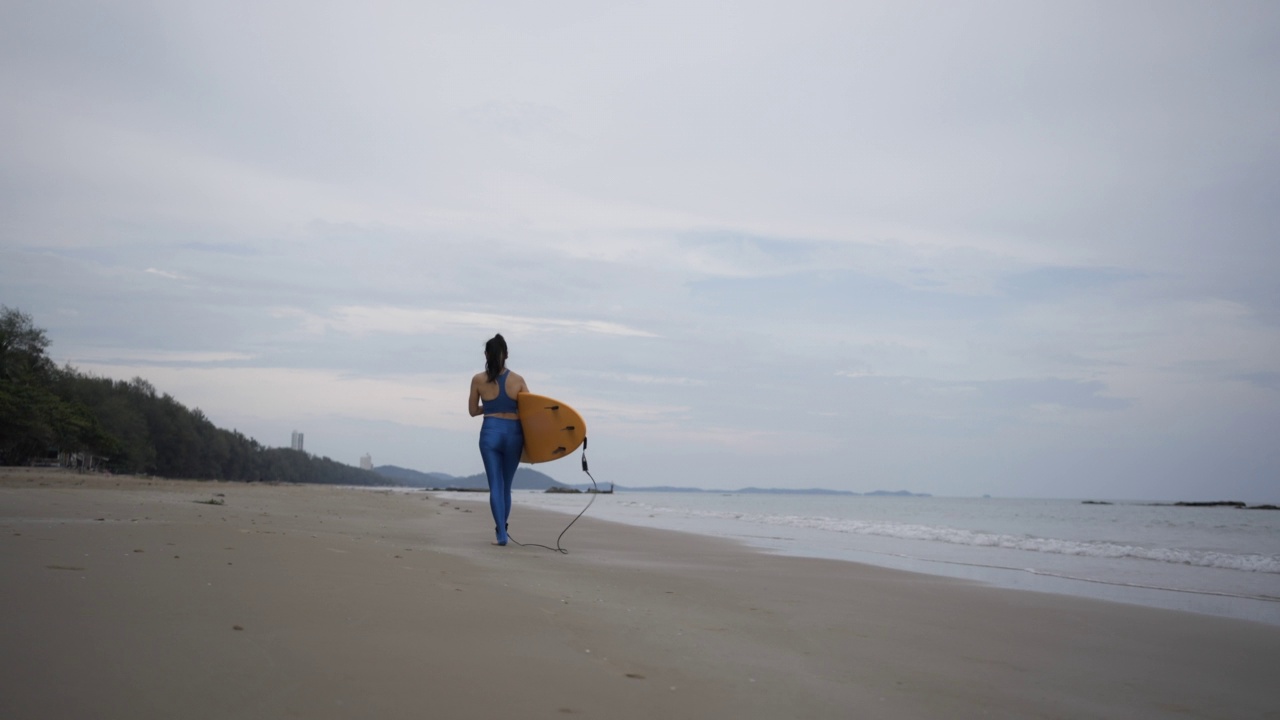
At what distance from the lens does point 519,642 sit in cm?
325

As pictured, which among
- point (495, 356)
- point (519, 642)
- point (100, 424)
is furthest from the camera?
Result: point (100, 424)

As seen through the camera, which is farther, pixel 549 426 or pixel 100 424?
pixel 100 424

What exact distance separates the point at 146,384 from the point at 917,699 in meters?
80.2

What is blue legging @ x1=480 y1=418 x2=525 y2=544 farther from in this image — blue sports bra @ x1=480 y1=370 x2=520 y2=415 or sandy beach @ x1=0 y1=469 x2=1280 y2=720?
sandy beach @ x1=0 y1=469 x2=1280 y2=720

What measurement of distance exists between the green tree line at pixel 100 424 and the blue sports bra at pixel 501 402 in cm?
3843

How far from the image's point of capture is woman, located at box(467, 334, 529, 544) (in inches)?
320

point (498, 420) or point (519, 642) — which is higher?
point (498, 420)

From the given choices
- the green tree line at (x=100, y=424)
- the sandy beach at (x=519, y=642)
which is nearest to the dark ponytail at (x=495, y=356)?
the sandy beach at (x=519, y=642)

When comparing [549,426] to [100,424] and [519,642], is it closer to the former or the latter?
[519,642]

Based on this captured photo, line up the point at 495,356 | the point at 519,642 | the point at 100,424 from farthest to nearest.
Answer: the point at 100,424, the point at 495,356, the point at 519,642

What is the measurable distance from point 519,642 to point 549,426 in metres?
5.15

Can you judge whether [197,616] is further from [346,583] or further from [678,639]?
[678,639]

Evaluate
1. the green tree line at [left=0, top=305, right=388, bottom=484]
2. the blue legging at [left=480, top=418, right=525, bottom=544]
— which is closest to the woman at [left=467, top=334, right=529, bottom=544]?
the blue legging at [left=480, top=418, right=525, bottom=544]

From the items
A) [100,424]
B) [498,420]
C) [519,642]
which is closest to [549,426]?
[498,420]
